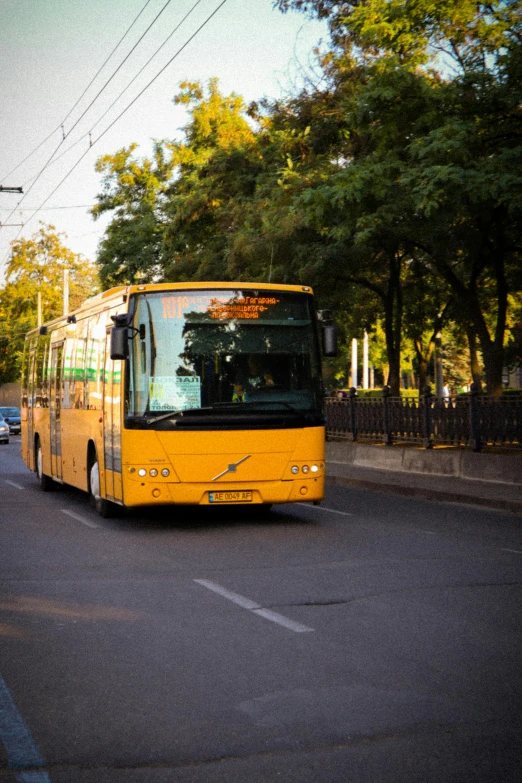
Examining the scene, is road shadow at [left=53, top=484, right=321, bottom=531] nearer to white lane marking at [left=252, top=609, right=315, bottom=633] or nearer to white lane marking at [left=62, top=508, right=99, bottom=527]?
white lane marking at [left=62, top=508, right=99, bottom=527]

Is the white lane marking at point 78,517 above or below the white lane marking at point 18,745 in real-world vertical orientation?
below

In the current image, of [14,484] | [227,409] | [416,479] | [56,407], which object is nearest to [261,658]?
[227,409]

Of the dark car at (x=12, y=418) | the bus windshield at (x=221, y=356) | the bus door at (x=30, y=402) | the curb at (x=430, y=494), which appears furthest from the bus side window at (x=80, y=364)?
the dark car at (x=12, y=418)

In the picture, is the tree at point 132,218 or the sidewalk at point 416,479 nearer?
the sidewalk at point 416,479

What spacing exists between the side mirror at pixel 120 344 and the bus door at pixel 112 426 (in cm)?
66

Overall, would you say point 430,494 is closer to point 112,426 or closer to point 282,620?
point 112,426

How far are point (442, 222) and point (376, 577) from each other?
1350 centimetres

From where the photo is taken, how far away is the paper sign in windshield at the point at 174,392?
13164mm

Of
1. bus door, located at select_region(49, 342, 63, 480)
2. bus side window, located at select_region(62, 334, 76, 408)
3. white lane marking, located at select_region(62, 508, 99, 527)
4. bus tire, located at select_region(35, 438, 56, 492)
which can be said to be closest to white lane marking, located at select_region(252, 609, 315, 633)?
white lane marking, located at select_region(62, 508, 99, 527)

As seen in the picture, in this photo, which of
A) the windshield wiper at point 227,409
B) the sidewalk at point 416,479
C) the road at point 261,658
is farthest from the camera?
the sidewalk at point 416,479

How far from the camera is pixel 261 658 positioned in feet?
21.5

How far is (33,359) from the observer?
74.0 ft

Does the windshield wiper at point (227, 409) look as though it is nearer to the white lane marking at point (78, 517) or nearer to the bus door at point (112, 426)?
the bus door at point (112, 426)

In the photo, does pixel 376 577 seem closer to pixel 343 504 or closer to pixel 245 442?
pixel 245 442
